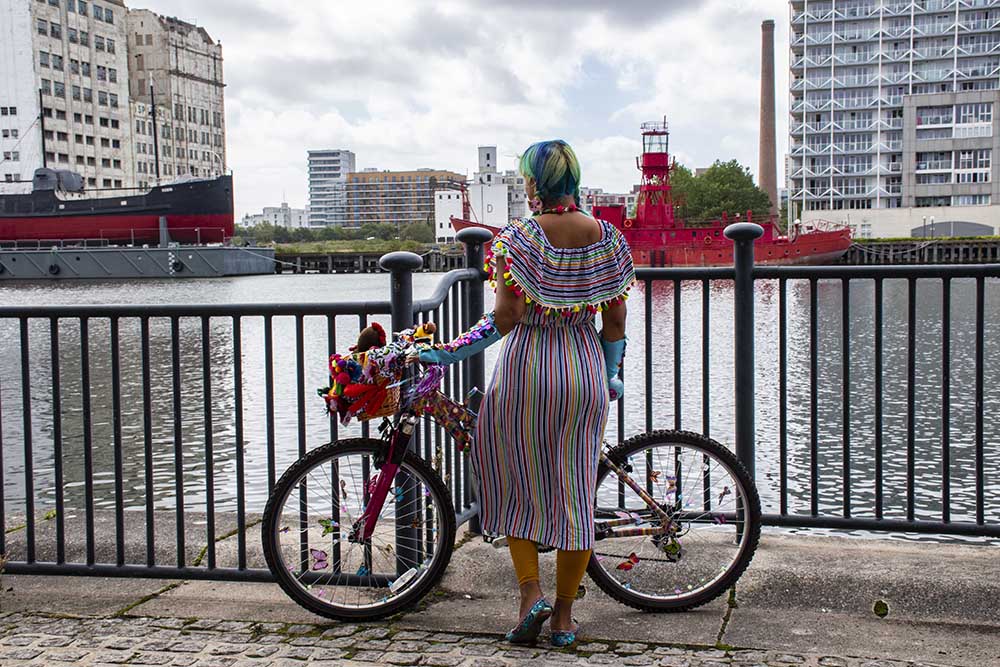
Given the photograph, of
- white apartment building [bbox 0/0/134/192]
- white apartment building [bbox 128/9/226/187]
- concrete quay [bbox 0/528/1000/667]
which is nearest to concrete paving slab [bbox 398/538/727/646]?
concrete quay [bbox 0/528/1000/667]

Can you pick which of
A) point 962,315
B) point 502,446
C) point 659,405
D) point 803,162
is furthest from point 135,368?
point 803,162

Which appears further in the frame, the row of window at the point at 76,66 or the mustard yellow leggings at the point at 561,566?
the row of window at the point at 76,66

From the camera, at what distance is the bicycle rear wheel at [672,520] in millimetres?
4098

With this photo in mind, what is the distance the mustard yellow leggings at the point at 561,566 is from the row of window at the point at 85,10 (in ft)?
384

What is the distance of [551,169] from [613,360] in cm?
76

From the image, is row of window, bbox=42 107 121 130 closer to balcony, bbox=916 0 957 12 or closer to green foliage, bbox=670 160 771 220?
green foliage, bbox=670 160 771 220

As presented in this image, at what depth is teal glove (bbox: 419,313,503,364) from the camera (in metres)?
3.70

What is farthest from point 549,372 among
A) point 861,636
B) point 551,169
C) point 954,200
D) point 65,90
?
point 65,90

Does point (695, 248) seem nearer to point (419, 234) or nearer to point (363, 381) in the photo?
point (363, 381)

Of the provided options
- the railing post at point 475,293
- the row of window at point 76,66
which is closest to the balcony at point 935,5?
the row of window at point 76,66

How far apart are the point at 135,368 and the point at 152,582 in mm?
16573

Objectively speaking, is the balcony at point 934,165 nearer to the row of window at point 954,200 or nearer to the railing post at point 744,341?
the row of window at point 954,200

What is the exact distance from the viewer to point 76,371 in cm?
2023

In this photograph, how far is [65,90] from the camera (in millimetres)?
109188
